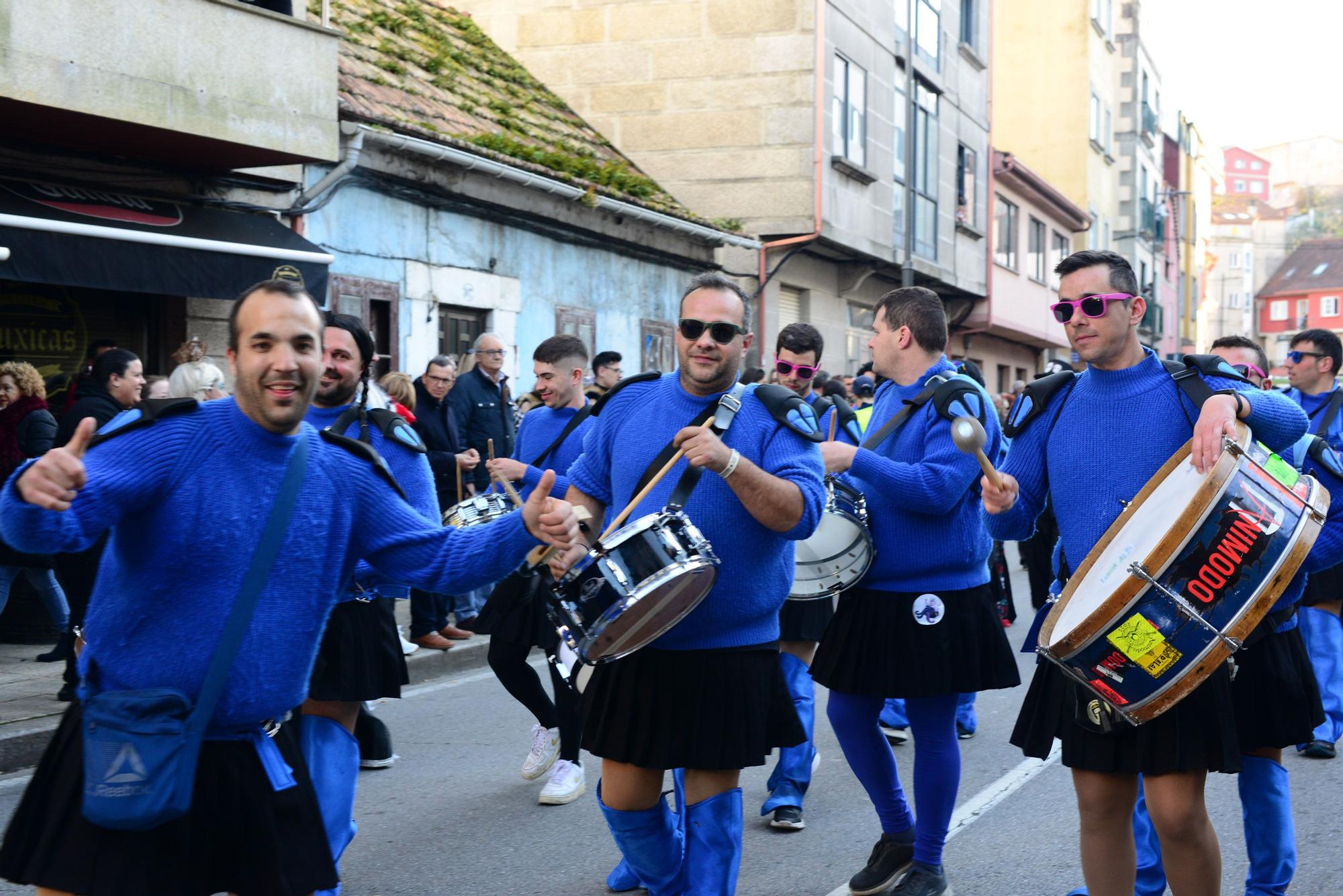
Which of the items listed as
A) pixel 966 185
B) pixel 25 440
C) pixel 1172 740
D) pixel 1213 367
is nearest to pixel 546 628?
pixel 1172 740

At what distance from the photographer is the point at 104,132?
10.2m

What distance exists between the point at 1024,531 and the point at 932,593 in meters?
0.79

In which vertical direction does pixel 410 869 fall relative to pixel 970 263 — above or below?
below

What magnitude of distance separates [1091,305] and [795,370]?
9.51ft

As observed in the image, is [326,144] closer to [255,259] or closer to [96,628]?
[255,259]

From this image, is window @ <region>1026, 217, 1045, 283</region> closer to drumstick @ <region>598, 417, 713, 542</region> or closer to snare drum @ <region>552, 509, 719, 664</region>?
drumstick @ <region>598, 417, 713, 542</region>

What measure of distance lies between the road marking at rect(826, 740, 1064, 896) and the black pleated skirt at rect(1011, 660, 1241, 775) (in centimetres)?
173

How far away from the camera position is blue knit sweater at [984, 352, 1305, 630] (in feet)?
12.9

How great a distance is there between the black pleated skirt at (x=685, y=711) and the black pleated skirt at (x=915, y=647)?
1.04 metres

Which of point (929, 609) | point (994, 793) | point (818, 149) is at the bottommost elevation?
point (994, 793)

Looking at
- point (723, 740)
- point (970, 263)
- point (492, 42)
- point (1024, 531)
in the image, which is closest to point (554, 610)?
point (723, 740)

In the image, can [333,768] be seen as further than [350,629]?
No

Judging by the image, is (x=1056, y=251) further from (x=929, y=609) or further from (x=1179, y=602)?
(x=1179, y=602)

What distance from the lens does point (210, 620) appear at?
115 inches
